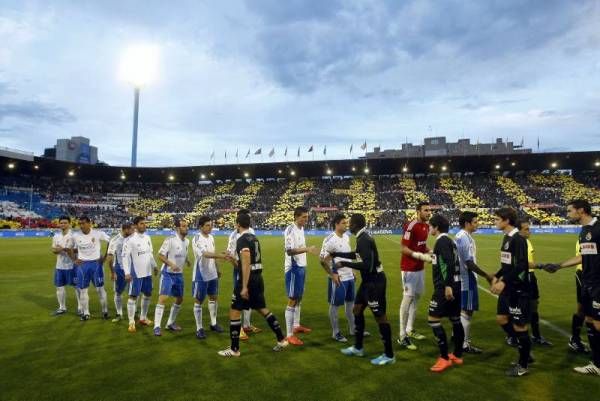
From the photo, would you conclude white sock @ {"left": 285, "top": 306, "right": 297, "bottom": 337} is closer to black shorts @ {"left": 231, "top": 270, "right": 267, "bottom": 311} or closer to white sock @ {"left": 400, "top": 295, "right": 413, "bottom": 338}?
black shorts @ {"left": 231, "top": 270, "right": 267, "bottom": 311}

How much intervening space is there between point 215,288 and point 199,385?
3.16 m

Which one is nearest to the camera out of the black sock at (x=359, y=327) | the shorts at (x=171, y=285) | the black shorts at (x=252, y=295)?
the black sock at (x=359, y=327)

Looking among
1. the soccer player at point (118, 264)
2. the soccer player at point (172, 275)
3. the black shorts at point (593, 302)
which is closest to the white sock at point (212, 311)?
the soccer player at point (172, 275)

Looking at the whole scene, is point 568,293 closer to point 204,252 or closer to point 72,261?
point 204,252

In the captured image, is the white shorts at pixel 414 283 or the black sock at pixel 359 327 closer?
the black sock at pixel 359 327

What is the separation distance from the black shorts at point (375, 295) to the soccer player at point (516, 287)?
1726mm

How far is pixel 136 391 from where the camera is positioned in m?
5.41

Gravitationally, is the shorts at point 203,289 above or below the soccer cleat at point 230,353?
above

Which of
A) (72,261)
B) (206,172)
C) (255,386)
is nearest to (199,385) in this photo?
(255,386)

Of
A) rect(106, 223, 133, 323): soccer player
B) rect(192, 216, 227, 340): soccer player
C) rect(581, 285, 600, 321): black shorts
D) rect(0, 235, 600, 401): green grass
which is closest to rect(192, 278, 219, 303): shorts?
rect(192, 216, 227, 340): soccer player

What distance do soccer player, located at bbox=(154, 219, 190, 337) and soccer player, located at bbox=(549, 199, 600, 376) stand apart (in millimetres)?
7713

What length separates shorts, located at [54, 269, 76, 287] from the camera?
9.92 metres

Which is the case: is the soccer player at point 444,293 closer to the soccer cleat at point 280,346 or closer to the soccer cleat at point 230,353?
the soccer cleat at point 280,346

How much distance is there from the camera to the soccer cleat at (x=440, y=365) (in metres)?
6.04
